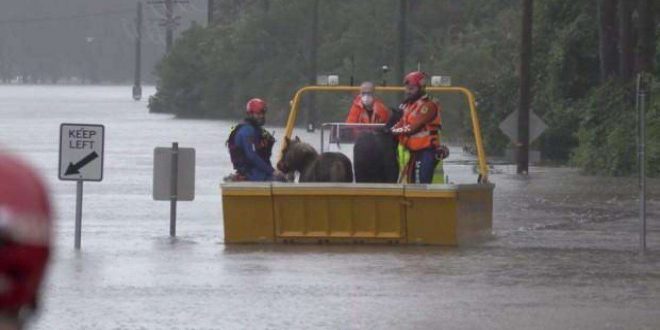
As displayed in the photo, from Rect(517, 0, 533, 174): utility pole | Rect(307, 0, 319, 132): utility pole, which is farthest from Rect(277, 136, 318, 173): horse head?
Rect(307, 0, 319, 132): utility pole

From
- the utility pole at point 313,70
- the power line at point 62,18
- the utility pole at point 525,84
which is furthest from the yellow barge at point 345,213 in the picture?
the power line at point 62,18

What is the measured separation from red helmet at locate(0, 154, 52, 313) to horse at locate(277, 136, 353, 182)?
526 inches

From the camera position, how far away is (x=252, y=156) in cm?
1578

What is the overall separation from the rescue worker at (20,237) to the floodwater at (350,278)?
3.66 m

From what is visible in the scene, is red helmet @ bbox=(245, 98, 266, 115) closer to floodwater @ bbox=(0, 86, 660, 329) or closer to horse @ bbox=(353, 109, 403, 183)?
horse @ bbox=(353, 109, 403, 183)

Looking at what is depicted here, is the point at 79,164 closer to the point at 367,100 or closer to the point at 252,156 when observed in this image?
the point at 252,156

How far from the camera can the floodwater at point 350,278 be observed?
1005cm

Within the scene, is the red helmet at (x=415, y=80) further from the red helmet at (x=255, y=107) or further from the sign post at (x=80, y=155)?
the sign post at (x=80, y=155)

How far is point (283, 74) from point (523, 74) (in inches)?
1924

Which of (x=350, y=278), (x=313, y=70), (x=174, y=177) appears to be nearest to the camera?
(x=350, y=278)

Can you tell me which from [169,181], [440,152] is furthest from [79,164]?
[440,152]

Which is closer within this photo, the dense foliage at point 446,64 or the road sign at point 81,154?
the road sign at point 81,154

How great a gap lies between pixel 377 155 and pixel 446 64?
44.0 m

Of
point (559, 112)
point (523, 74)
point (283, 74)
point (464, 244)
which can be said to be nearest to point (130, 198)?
point (464, 244)
